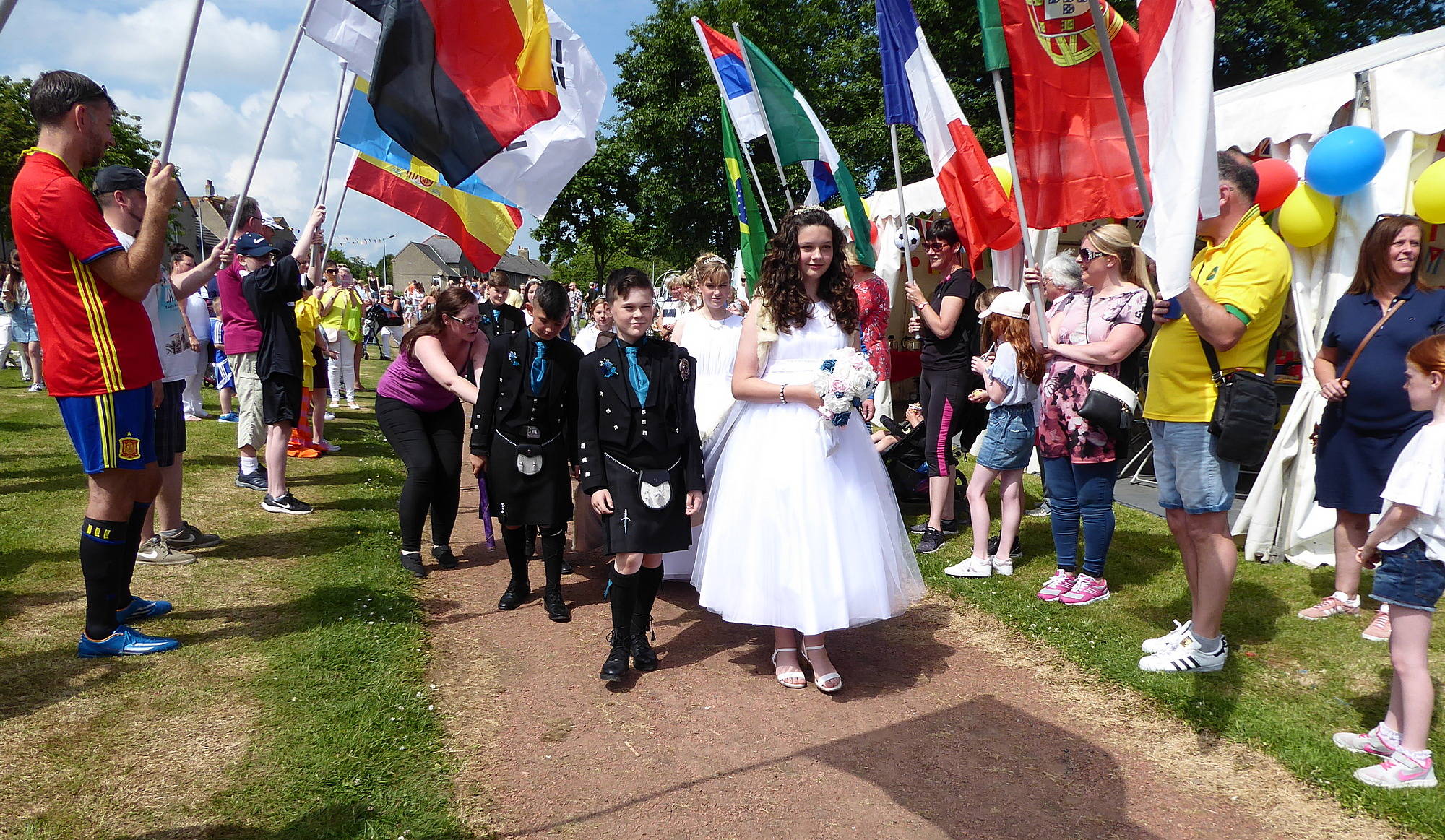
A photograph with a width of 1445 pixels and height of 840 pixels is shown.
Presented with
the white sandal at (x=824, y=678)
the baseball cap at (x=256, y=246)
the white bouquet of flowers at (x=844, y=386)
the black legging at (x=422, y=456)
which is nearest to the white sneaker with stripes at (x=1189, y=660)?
the white sandal at (x=824, y=678)

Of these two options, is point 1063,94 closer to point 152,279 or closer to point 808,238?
point 808,238

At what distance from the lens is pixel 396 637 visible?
451 cm

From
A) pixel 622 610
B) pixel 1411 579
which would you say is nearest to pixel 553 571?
pixel 622 610

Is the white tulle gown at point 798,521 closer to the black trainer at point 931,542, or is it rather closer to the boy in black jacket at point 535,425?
the boy in black jacket at point 535,425

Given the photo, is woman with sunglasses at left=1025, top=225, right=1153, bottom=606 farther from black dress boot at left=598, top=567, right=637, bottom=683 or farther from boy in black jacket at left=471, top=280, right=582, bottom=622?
boy in black jacket at left=471, top=280, right=582, bottom=622

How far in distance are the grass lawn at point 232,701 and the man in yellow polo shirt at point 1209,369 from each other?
Result: 3289 mm

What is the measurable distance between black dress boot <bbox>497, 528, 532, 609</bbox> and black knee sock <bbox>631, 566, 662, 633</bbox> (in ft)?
3.92

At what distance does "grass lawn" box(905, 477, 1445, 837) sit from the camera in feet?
10.9

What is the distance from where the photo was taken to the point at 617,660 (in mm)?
4121

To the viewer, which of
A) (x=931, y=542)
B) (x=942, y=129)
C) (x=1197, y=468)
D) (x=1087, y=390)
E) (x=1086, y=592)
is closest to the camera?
(x=1197, y=468)

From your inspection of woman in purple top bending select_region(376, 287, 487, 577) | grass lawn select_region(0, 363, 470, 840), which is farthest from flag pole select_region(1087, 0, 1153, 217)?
woman in purple top bending select_region(376, 287, 487, 577)

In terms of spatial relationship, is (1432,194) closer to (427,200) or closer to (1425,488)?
(1425,488)

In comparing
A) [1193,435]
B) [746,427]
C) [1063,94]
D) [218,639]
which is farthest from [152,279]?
[1193,435]

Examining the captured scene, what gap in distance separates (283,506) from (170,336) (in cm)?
185
